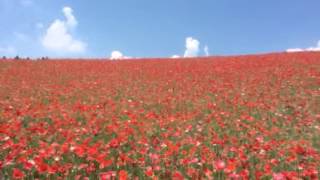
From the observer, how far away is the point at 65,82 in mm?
18578

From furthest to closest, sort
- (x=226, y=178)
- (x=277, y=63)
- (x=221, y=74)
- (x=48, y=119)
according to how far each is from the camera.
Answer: (x=277, y=63) < (x=221, y=74) < (x=48, y=119) < (x=226, y=178)

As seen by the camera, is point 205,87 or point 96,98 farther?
point 205,87

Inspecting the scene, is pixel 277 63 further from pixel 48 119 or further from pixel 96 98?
pixel 48 119

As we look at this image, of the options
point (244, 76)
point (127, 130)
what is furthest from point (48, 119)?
point (244, 76)

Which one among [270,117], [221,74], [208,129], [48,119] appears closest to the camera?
[208,129]

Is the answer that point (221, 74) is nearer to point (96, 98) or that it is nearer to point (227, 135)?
point (96, 98)

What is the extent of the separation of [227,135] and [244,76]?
1092 cm

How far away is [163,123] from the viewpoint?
9.55 meters

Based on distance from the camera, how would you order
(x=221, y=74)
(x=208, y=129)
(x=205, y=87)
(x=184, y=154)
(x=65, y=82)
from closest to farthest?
(x=184, y=154) < (x=208, y=129) < (x=205, y=87) < (x=65, y=82) < (x=221, y=74)

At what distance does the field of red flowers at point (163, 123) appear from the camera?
20.8 feet

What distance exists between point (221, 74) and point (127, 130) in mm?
12717

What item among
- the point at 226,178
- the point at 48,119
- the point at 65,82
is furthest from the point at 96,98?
the point at 226,178

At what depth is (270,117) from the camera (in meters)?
11.2

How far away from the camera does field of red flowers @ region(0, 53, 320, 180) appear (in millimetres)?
6336
